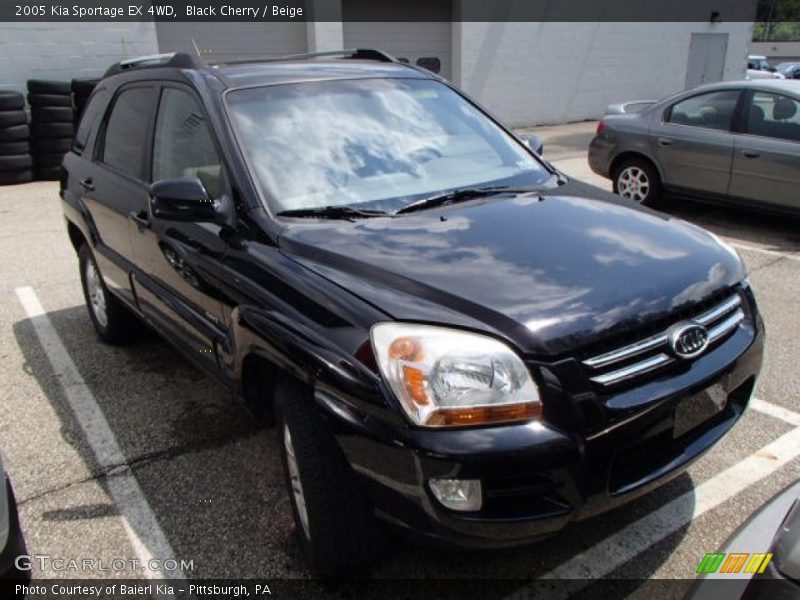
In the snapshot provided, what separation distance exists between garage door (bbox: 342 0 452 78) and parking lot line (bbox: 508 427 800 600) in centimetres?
1231

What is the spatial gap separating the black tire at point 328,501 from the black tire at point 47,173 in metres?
10.6

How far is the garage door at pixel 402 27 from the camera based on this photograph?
46.2ft

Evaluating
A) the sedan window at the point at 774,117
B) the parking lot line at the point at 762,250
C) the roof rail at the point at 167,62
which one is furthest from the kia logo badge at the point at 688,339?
the sedan window at the point at 774,117

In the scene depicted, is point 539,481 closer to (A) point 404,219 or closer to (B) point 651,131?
(A) point 404,219

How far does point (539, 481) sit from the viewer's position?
6.26 ft

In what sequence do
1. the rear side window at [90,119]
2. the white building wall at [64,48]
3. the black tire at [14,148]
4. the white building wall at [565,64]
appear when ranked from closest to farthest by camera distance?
the rear side window at [90,119]
the black tire at [14,148]
the white building wall at [64,48]
the white building wall at [565,64]

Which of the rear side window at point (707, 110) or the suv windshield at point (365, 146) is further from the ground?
the suv windshield at point (365, 146)

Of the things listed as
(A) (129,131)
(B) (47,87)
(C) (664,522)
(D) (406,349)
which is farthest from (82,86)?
(C) (664,522)

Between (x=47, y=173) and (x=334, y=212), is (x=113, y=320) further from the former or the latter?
(x=47, y=173)

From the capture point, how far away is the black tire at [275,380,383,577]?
2.15 meters

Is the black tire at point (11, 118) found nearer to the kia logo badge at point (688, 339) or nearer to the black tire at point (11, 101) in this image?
the black tire at point (11, 101)

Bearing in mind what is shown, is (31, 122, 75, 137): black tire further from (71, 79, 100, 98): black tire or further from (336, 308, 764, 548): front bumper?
(336, 308, 764, 548): front bumper

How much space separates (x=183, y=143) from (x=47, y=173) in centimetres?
930

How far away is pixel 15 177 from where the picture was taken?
1079 cm
